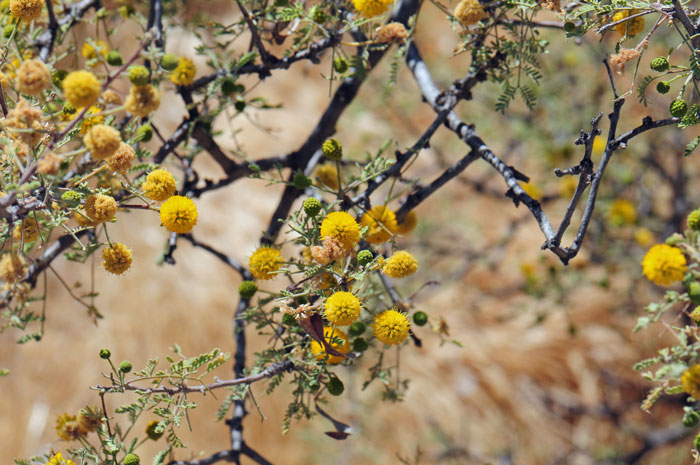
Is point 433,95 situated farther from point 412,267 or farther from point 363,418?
point 363,418

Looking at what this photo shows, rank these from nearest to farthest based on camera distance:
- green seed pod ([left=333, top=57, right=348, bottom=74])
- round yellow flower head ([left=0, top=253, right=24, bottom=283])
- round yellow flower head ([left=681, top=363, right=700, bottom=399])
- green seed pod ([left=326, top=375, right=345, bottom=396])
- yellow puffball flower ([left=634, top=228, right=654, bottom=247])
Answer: round yellow flower head ([left=0, top=253, right=24, bottom=283]), round yellow flower head ([left=681, top=363, right=700, bottom=399]), green seed pod ([left=326, top=375, right=345, bottom=396]), green seed pod ([left=333, top=57, right=348, bottom=74]), yellow puffball flower ([left=634, top=228, right=654, bottom=247])

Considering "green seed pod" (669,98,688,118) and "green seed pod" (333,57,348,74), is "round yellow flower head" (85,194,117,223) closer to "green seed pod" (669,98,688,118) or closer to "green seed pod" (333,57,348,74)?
"green seed pod" (333,57,348,74)

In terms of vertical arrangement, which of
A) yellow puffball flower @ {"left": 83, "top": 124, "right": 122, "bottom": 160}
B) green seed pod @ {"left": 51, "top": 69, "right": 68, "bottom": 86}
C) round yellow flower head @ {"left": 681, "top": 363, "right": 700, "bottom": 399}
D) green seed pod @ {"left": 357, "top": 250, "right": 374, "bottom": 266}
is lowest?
round yellow flower head @ {"left": 681, "top": 363, "right": 700, "bottom": 399}

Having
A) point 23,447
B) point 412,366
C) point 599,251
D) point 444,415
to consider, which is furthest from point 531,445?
point 23,447

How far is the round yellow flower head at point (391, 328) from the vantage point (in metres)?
Result: 1.04

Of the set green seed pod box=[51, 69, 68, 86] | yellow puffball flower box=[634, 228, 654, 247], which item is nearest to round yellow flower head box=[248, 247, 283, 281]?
green seed pod box=[51, 69, 68, 86]

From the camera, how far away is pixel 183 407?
1010 mm

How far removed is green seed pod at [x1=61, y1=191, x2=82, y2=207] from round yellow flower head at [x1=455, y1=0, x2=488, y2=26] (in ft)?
2.64

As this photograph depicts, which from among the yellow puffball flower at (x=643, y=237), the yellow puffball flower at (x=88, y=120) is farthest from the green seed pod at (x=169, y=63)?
the yellow puffball flower at (x=643, y=237)

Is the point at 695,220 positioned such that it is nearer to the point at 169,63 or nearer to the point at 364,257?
the point at 364,257

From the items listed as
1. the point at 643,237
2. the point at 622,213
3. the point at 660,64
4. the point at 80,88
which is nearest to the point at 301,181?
the point at 80,88

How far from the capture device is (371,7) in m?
1.17

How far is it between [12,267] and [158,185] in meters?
0.25

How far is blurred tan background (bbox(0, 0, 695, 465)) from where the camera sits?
3414mm
